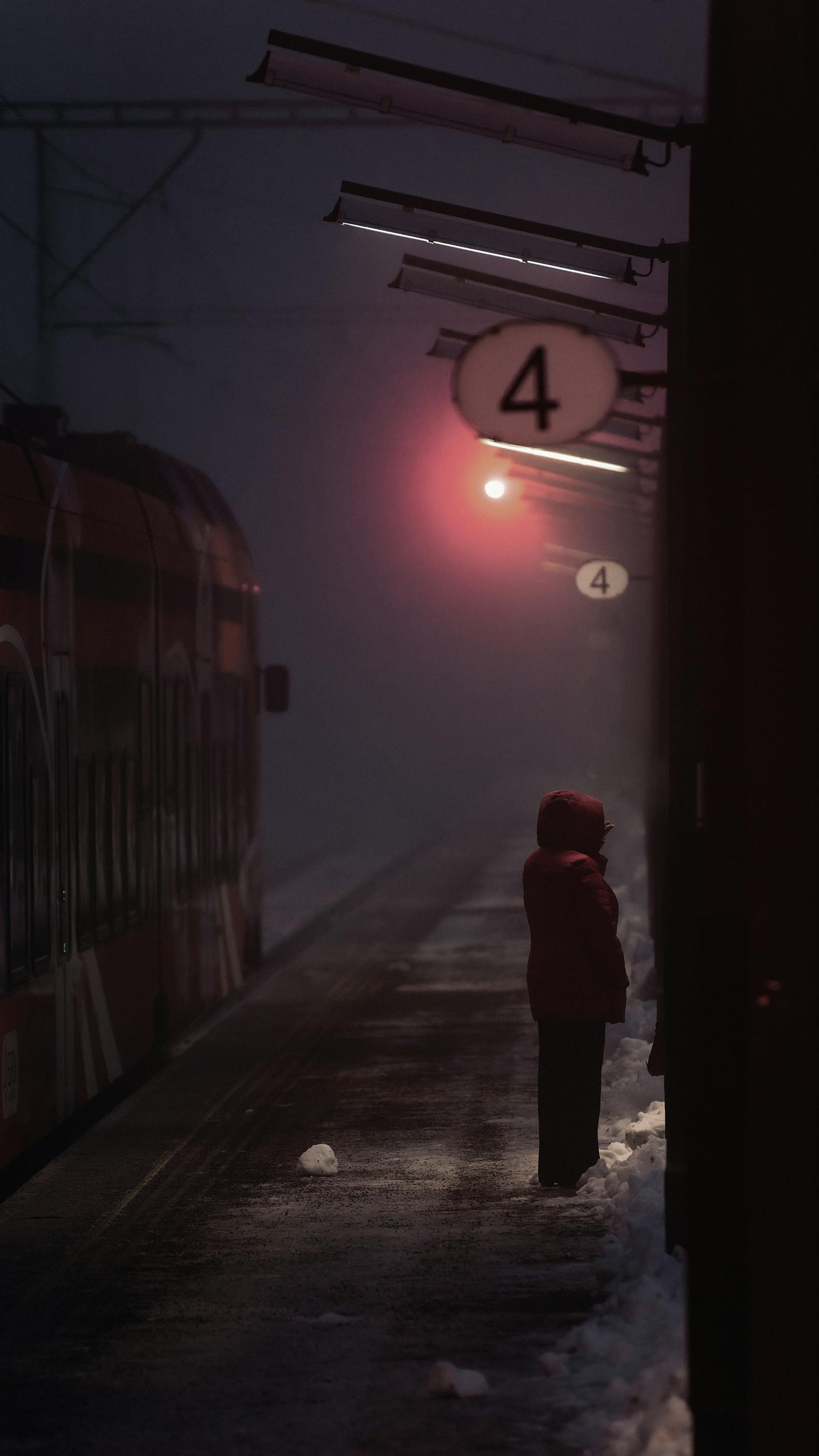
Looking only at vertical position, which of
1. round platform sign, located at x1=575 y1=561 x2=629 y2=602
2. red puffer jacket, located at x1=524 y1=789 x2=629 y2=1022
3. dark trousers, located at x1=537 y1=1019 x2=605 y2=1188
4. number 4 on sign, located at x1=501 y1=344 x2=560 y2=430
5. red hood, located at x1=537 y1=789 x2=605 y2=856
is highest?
round platform sign, located at x1=575 y1=561 x2=629 y2=602

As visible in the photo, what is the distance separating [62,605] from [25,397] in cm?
1351

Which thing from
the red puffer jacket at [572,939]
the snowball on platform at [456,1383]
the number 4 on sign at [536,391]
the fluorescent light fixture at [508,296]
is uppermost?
the fluorescent light fixture at [508,296]

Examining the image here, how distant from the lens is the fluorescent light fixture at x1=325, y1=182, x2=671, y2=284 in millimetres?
10016

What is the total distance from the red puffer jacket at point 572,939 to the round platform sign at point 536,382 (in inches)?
85.8

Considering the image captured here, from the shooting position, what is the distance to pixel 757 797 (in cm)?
516

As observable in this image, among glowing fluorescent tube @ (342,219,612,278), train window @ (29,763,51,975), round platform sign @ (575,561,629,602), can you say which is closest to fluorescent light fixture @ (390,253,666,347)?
glowing fluorescent tube @ (342,219,612,278)

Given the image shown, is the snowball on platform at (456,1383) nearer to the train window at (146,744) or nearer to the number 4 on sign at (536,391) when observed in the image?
the number 4 on sign at (536,391)

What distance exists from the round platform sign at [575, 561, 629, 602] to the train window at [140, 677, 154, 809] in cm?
1084

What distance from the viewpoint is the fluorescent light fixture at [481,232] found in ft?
32.9

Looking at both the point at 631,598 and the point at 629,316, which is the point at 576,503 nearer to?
the point at 631,598

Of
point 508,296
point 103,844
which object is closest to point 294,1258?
point 103,844

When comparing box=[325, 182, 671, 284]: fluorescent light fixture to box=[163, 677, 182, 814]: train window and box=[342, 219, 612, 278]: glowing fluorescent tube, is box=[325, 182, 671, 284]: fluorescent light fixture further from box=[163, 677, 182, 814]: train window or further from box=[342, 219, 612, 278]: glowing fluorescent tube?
box=[163, 677, 182, 814]: train window

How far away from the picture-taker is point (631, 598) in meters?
30.3

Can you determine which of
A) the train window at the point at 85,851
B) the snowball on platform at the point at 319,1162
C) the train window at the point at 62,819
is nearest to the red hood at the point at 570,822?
the snowball on platform at the point at 319,1162
